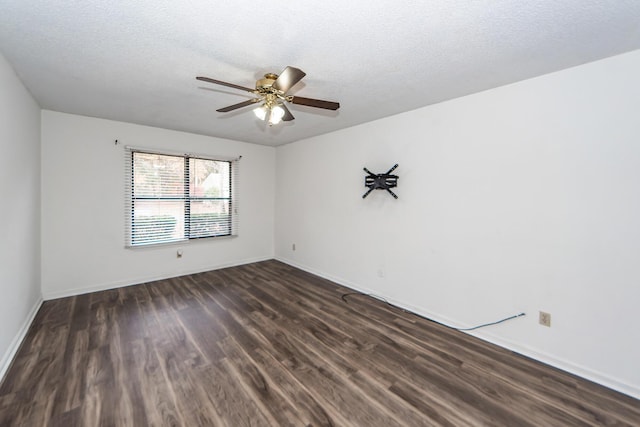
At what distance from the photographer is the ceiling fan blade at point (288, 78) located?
5.55 ft

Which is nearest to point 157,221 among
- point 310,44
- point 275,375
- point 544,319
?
point 275,375

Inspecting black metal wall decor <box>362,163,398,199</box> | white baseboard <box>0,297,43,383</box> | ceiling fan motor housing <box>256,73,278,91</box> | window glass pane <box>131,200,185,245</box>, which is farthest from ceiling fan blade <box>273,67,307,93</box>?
window glass pane <box>131,200,185,245</box>

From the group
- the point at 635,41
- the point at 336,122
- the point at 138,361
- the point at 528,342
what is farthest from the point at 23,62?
the point at 528,342

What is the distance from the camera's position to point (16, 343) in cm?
229

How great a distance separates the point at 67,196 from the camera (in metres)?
3.46

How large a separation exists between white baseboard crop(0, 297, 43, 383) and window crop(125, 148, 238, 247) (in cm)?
127

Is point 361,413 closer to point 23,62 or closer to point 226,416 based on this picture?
point 226,416

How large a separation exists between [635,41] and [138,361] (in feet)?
14.1

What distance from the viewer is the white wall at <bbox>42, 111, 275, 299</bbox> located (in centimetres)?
337

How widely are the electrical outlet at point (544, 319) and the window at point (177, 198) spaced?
4.53 m

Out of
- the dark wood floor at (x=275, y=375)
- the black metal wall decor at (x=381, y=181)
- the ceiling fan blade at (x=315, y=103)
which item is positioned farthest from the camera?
the black metal wall decor at (x=381, y=181)

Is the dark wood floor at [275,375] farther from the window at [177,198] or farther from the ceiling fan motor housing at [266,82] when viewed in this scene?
the ceiling fan motor housing at [266,82]

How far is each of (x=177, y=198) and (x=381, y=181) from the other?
3.26 m

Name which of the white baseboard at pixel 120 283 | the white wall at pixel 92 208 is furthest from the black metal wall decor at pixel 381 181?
the white baseboard at pixel 120 283
